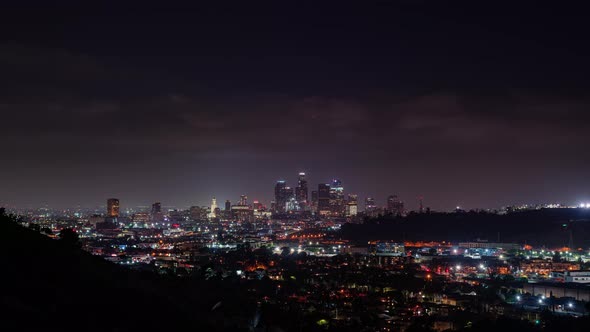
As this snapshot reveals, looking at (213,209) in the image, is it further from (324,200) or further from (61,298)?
(61,298)

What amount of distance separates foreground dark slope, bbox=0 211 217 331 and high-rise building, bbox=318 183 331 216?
141 metres

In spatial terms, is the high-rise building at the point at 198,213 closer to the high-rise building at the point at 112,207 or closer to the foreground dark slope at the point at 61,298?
the high-rise building at the point at 112,207

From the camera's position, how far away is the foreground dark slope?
10.0 metres

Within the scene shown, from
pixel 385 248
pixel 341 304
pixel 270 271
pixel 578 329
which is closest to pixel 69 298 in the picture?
pixel 578 329

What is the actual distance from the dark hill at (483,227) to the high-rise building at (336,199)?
187ft

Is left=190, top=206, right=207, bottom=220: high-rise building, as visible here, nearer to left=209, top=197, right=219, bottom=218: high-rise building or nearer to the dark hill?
left=209, top=197, right=219, bottom=218: high-rise building

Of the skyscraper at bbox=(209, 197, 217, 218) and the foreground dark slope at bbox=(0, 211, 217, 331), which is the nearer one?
the foreground dark slope at bbox=(0, 211, 217, 331)

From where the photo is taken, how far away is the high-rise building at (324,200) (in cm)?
15729

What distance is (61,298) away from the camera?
1138 cm

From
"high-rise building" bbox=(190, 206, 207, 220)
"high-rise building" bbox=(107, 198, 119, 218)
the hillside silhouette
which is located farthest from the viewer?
"high-rise building" bbox=(190, 206, 207, 220)

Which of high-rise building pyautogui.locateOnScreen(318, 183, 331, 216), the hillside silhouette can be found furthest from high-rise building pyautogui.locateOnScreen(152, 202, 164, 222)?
the hillside silhouette

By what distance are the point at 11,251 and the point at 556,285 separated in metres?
34.1

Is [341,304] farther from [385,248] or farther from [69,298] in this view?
[385,248]

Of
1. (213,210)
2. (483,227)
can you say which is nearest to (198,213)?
(213,210)
